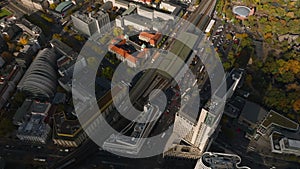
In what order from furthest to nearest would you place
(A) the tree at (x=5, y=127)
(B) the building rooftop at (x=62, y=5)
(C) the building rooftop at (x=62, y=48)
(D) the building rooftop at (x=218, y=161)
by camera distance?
(B) the building rooftop at (x=62, y=5) < (C) the building rooftop at (x=62, y=48) < (A) the tree at (x=5, y=127) < (D) the building rooftop at (x=218, y=161)

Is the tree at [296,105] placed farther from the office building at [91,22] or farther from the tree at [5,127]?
the tree at [5,127]

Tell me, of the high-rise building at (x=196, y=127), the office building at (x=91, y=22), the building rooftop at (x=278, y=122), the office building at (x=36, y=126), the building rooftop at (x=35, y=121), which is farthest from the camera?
the office building at (x=91, y=22)

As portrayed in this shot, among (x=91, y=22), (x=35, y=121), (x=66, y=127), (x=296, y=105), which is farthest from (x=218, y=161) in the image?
(x=91, y=22)

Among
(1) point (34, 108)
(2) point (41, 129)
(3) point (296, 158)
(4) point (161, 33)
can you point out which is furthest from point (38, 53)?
(3) point (296, 158)

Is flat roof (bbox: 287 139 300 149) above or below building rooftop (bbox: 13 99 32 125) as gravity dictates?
above

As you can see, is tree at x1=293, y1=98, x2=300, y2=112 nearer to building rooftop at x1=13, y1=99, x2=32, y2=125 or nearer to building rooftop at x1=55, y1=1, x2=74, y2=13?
building rooftop at x1=13, y1=99, x2=32, y2=125

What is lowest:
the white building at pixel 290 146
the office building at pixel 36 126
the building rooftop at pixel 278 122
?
the office building at pixel 36 126

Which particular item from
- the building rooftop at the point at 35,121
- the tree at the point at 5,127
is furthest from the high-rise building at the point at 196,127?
the tree at the point at 5,127

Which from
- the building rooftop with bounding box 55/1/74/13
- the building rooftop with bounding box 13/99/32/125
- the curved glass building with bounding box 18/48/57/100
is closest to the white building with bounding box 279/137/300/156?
the curved glass building with bounding box 18/48/57/100

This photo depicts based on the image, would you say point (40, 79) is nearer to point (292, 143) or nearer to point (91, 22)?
point (91, 22)
